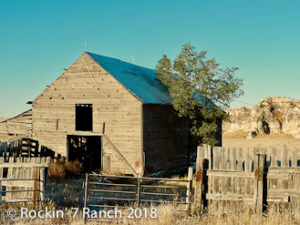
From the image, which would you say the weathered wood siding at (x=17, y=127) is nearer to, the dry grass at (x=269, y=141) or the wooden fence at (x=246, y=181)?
the wooden fence at (x=246, y=181)

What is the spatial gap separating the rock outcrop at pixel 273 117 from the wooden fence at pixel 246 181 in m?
39.5

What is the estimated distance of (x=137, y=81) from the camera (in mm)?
23234

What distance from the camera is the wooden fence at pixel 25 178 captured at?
1179cm

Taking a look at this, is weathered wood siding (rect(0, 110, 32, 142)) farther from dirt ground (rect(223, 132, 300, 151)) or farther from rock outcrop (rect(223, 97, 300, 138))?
rock outcrop (rect(223, 97, 300, 138))

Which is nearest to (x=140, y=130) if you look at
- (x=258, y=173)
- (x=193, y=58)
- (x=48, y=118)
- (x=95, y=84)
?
(x=95, y=84)

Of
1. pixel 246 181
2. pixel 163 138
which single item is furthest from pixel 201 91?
pixel 246 181

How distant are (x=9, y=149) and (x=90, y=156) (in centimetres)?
677

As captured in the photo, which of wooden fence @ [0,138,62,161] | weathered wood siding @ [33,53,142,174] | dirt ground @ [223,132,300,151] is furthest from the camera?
dirt ground @ [223,132,300,151]

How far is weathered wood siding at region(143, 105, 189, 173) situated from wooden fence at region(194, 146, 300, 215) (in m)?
10.3

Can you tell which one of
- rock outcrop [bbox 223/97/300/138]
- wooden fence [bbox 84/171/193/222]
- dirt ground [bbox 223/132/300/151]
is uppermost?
rock outcrop [bbox 223/97/300/138]

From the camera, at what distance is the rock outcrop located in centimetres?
4798

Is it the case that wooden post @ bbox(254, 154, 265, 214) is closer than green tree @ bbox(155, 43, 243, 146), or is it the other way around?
wooden post @ bbox(254, 154, 265, 214)

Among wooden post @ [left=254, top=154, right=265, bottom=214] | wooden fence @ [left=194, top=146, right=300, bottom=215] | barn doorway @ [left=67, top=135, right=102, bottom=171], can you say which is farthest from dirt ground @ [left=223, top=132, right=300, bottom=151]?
wooden post @ [left=254, top=154, right=265, bottom=214]

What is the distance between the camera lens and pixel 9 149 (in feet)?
71.9
